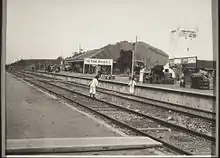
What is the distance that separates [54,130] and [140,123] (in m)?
0.80

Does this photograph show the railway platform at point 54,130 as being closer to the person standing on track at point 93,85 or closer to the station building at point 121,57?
the person standing on track at point 93,85

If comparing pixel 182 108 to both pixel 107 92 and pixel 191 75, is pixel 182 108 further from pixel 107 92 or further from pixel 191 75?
pixel 107 92

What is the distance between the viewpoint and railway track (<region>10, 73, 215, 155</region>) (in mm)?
2595

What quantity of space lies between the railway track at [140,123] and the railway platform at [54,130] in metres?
0.10

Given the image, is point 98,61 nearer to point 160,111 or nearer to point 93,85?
point 93,85

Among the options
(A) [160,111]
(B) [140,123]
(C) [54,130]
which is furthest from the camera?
(A) [160,111]

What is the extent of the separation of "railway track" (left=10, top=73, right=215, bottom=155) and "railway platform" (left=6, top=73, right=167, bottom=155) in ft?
0.33

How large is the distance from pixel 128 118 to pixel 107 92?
33cm

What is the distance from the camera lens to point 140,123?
8.81 feet

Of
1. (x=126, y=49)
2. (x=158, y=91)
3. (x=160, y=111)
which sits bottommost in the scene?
(x=160, y=111)

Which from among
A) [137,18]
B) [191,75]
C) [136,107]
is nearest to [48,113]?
[136,107]

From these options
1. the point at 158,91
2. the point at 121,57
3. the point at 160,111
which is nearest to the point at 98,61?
the point at 121,57

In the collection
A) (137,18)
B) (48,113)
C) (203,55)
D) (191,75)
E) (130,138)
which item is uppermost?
(137,18)

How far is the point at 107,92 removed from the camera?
285 cm
